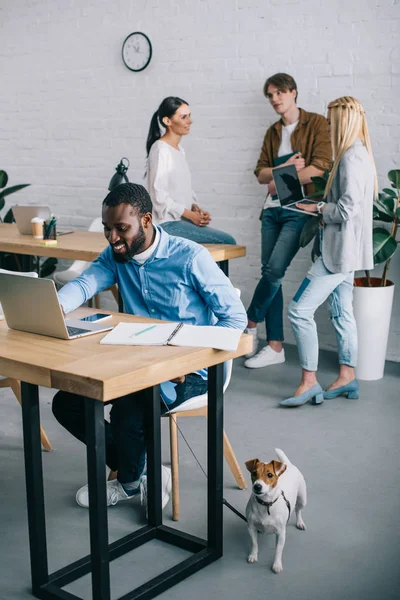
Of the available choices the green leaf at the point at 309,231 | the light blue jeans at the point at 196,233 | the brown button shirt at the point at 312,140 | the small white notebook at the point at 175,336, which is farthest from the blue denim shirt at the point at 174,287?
the brown button shirt at the point at 312,140

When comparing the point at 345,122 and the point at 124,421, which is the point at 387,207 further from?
the point at 124,421

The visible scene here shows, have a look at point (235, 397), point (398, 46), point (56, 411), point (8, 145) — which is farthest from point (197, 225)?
point (8, 145)

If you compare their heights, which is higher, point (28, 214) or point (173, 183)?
point (173, 183)

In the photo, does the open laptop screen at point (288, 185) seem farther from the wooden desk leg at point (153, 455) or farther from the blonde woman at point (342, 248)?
the wooden desk leg at point (153, 455)

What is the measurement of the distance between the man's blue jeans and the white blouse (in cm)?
67

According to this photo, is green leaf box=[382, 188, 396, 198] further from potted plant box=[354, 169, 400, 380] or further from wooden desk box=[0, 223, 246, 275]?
wooden desk box=[0, 223, 246, 275]

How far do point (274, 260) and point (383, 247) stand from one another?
69 cm

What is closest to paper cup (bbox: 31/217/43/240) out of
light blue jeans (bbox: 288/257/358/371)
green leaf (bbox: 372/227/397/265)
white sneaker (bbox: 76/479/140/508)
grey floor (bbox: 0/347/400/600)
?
grey floor (bbox: 0/347/400/600)

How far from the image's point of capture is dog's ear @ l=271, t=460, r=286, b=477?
7.55 feet

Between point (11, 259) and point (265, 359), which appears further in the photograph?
point (11, 259)

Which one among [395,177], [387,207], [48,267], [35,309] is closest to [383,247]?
[387,207]

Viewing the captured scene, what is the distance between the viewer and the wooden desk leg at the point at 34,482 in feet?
6.63

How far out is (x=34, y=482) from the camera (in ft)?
6.79

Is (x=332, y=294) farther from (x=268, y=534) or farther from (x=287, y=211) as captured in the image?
(x=268, y=534)
